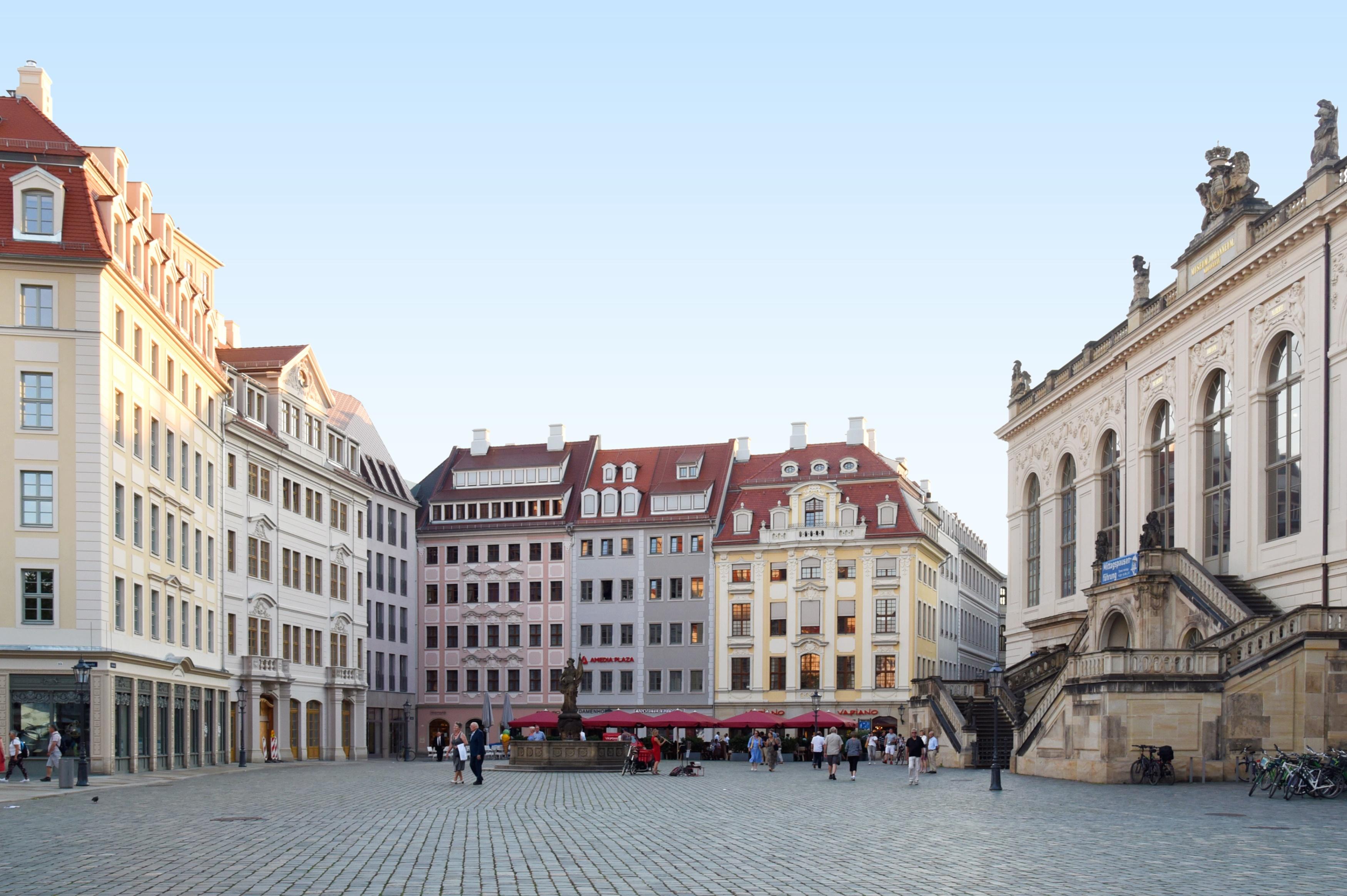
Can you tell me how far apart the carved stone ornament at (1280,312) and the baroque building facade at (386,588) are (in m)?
49.2

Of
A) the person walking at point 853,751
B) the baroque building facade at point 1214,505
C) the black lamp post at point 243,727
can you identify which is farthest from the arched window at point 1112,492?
the black lamp post at point 243,727

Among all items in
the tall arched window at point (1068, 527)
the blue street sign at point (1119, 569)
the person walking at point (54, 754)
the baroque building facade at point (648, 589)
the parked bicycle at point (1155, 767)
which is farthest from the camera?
the baroque building facade at point (648, 589)

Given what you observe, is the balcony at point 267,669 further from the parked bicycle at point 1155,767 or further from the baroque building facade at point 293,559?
the parked bicycle at point 1155,767

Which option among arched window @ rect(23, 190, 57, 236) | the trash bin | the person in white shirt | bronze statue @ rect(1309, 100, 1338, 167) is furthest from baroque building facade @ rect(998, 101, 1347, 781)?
arched window @ rect(23, 190, 57, 236)

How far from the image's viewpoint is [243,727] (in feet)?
192

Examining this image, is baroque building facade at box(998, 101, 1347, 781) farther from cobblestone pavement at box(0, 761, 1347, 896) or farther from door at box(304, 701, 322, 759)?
door at box(304, 701, 322, 759)

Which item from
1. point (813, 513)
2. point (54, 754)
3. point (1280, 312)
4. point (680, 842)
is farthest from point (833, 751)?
point (813, 513)

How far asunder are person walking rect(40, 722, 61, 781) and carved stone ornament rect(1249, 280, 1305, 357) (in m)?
34.2

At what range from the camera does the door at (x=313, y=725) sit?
2849 inches

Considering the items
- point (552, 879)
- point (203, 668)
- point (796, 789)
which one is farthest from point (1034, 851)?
point (203, 668)

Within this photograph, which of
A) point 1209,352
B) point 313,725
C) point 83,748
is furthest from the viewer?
point 313,725

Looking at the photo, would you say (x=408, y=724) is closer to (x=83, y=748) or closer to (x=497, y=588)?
(x=497, y=588)

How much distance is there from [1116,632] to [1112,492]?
370 inches

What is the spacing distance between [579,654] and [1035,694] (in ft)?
135
